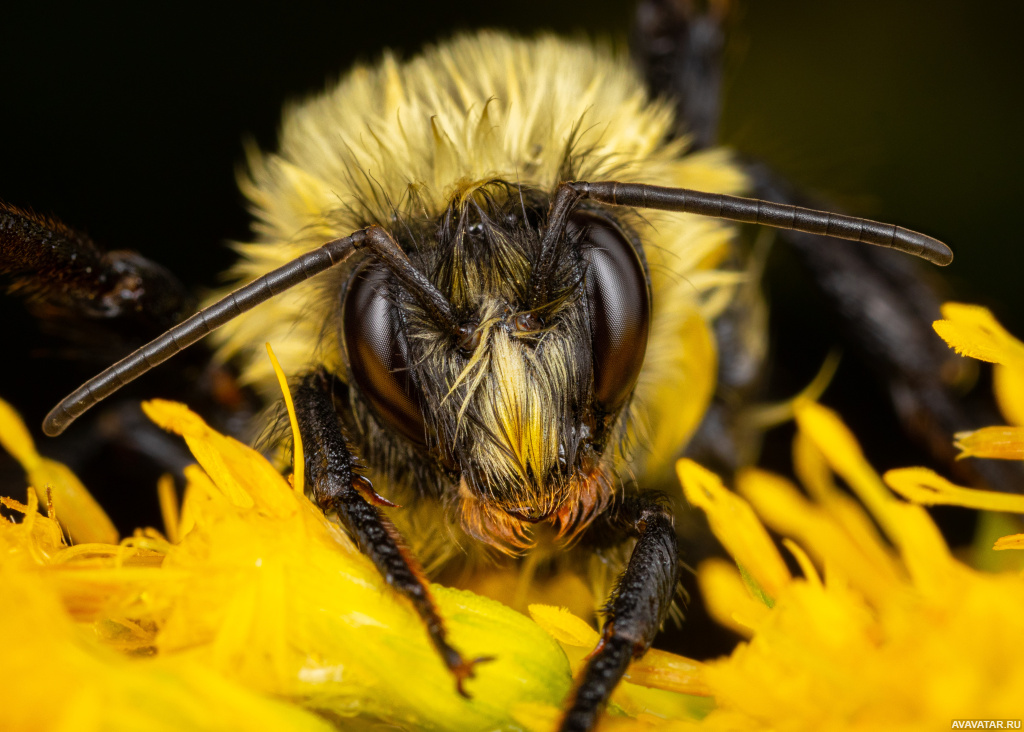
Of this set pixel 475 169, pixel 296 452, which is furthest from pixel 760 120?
pixel 296 452

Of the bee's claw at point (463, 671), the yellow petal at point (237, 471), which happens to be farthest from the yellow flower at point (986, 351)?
the yellow petal at point (237, 471)

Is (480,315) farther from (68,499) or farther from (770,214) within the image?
(68,499)

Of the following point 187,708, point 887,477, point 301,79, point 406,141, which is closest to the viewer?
point 187,708

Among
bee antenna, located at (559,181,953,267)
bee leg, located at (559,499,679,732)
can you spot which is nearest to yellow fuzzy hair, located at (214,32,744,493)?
bee antenna, located at (559,181,953,267)

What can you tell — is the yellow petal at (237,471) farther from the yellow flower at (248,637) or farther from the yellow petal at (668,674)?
the yellow petal at (668,674)

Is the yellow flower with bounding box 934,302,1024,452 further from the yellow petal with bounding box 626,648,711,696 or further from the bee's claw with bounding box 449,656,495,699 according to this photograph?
the bee's claw with bounding box 449,656,495,699

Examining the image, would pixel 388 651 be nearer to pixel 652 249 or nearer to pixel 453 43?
pixel 652 249

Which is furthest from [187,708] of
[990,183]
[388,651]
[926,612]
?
[990,183]
